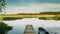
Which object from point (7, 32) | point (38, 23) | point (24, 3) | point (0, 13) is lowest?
point (7, 32)

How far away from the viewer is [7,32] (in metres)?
1.85

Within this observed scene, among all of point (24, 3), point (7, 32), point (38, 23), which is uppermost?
point (24, 3)

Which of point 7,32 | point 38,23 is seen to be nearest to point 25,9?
point 38,23

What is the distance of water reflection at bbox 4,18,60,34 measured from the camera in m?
1.84

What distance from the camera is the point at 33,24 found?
6.14ft

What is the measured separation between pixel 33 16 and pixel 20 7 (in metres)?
0.22

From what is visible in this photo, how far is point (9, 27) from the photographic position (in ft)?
6.10

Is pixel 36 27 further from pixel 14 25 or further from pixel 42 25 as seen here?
pixel 14 25

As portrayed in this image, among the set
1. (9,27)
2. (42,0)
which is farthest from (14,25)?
(42,0)

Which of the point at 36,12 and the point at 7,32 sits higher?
the point at 36,12

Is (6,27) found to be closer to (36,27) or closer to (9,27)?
(9,27)

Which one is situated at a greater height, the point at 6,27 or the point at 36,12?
the point at 36,12

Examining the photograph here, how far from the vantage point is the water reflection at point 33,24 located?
1.84 metres

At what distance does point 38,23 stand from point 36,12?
155 mm
